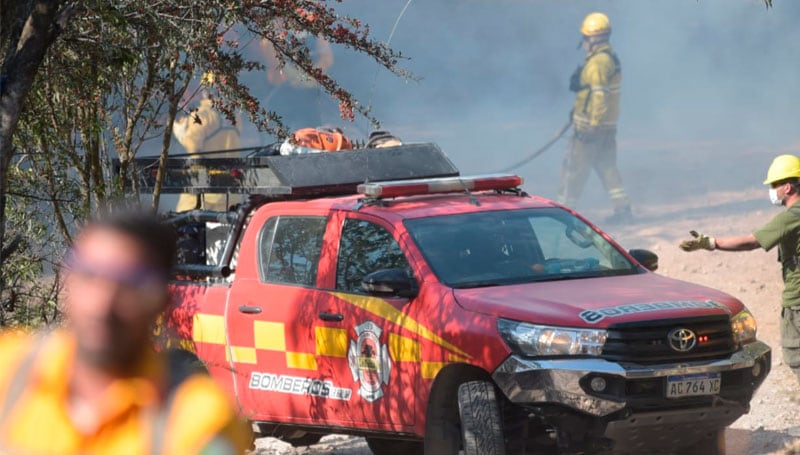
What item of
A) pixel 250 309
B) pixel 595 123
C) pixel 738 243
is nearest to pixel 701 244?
pixel 738 243

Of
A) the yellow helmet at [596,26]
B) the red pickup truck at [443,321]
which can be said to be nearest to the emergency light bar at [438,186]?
the red pickup truck at [443,321]

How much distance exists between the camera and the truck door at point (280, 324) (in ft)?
Result: 24.0

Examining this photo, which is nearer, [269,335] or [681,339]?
[681,339]

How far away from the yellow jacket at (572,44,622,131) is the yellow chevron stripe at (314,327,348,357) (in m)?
16.7

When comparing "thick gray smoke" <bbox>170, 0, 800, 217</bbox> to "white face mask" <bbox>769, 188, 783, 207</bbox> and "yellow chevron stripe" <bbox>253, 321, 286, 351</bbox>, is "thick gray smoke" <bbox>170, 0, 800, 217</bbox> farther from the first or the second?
"yellow chevron stripe" <bbox>253, 321, 286, 351</bbox>

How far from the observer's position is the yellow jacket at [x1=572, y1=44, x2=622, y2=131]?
23375 millimetres

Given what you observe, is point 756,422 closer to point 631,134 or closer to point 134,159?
point 134,159

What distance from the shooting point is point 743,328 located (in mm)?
6773

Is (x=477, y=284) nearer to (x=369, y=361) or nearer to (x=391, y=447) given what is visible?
(x=369, y=361)

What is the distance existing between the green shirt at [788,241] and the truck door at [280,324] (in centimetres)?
257

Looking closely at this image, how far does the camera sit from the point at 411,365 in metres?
6.78

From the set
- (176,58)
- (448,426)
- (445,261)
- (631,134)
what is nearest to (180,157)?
(176,58)

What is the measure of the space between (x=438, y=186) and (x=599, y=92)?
53.5 ft

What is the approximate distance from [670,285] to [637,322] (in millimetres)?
796
